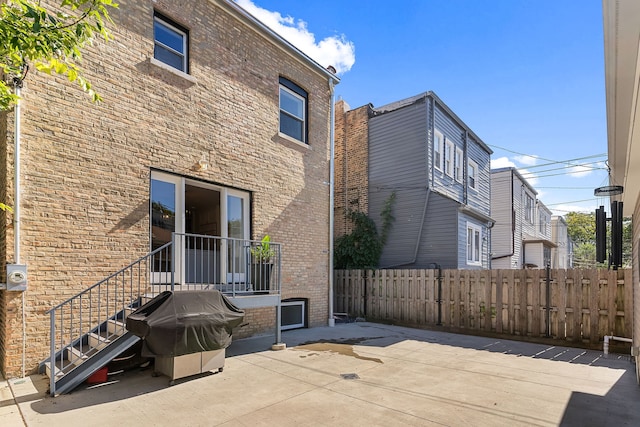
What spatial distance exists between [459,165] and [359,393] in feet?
41.6

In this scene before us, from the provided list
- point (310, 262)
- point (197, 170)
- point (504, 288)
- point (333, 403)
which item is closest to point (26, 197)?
point (197, 170)

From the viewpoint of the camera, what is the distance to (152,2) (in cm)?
690

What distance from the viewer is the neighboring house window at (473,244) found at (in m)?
13.8

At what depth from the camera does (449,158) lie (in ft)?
47.7

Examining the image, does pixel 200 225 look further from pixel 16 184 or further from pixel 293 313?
pixel 16 184

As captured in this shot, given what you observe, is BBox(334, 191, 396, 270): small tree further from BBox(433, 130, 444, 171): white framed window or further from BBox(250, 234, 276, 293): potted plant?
BBox(250, 234, 276, 293): potted plant

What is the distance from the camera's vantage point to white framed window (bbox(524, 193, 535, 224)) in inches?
872

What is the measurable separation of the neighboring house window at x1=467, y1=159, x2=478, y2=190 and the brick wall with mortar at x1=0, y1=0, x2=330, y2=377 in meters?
9.26

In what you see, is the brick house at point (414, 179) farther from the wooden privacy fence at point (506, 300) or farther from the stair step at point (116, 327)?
the stair step at point (116, 327)

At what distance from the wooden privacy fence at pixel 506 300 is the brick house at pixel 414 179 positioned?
1981 mm

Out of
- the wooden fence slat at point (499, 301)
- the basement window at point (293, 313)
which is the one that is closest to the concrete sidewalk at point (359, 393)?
the wooden fence slat at point (499, 301)

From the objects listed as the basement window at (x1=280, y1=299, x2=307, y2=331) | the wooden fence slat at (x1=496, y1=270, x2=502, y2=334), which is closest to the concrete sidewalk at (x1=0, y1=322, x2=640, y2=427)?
the wooden fence slat at (x1=496, y1=270, x2=502, y2=334)

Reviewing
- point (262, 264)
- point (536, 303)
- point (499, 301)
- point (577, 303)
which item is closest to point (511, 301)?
point (499, 301)

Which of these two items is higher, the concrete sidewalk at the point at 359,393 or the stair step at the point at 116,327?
the stair step at the point at 116,327
